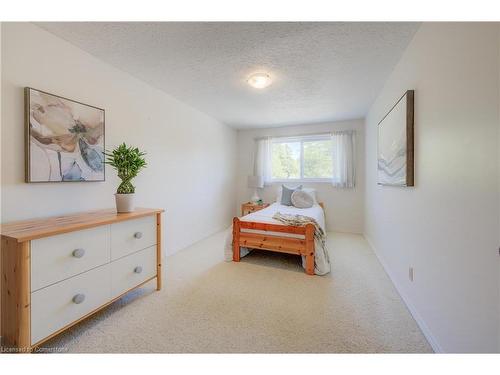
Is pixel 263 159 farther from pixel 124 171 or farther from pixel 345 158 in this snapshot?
pixel 124 171

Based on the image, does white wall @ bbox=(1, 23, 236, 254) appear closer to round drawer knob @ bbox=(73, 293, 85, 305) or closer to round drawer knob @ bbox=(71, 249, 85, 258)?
round drawer knob @ bbox=(71, 249, 85, 258)

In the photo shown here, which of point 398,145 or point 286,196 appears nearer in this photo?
point 398,145

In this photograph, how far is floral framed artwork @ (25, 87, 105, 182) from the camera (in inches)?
58.6

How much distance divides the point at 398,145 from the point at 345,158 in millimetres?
2214

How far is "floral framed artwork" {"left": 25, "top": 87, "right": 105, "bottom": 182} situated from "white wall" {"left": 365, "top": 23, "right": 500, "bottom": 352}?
8.74ft

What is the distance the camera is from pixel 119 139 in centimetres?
219

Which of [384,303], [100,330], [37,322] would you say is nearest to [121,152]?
[37,322]

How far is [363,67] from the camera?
211 cm

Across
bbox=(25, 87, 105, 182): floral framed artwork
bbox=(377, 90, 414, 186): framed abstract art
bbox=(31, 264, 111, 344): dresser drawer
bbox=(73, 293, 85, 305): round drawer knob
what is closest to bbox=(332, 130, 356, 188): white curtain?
bbox=(377, 90, 414, 186): framed abstract art

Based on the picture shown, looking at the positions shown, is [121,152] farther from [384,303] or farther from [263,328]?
[384,303]

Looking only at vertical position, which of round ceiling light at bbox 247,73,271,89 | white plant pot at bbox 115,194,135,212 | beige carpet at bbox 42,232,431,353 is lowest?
beige carpet at bbox 42,232,431,353

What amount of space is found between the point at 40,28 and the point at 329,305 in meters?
3.15

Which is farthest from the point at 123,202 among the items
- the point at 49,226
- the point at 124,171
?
the point at 49,226
